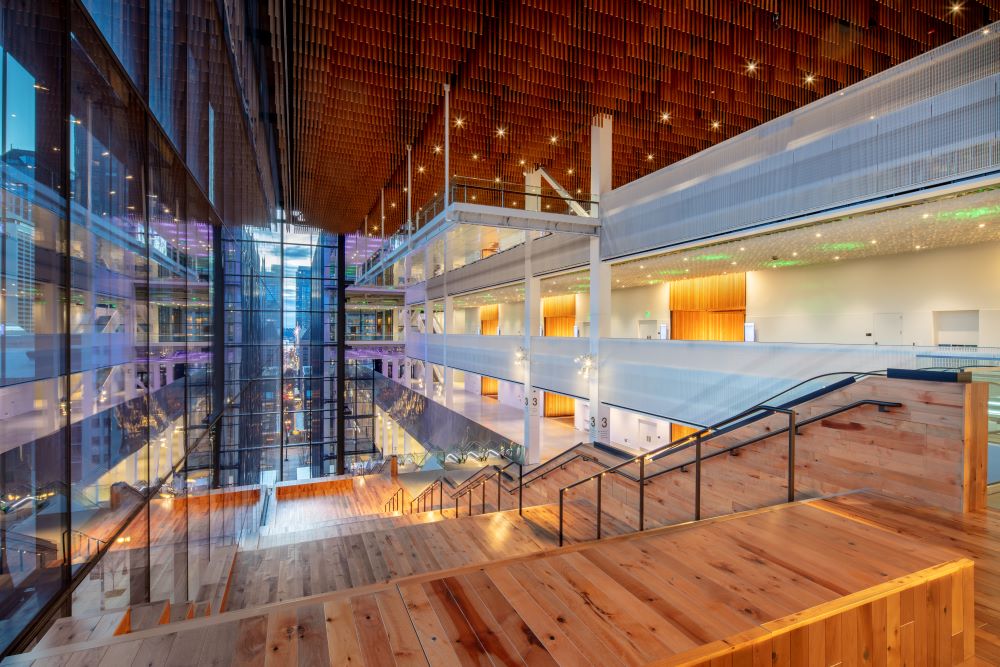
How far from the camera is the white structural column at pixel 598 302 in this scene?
1379 cm

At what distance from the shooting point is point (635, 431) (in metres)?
19.0

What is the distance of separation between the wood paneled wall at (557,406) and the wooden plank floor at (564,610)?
22.3m

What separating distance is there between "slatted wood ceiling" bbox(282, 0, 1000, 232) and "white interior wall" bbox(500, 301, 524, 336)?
603 inches

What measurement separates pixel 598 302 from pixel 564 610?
12097mm

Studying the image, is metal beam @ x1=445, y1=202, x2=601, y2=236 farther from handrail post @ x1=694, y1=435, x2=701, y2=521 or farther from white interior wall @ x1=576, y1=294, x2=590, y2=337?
white interior wall @ x1=576, y1=294, x2=590, y2=337

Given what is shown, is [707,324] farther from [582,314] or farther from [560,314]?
[560,314]

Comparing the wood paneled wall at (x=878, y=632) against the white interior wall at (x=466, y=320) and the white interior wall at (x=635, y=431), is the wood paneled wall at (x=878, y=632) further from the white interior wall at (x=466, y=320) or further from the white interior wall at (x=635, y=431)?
the white interior wall at (x=466, y=320)

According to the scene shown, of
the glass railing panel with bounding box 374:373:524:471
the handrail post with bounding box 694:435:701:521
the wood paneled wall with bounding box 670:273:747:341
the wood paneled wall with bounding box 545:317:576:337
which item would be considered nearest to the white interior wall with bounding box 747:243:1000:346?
the wood paneled wall with bounding box 670:273:747:341

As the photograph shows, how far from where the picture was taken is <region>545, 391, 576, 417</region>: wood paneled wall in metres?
25.6

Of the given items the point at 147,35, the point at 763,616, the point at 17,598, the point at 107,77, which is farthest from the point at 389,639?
the point at 147,35

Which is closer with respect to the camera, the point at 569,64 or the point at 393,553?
the point at 393,553

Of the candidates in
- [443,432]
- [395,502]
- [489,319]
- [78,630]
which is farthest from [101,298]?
[489,319]

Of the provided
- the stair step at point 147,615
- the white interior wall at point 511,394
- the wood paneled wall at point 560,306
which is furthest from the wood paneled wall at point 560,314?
the stair step at point 147,615

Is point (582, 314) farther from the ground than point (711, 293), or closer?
closer
